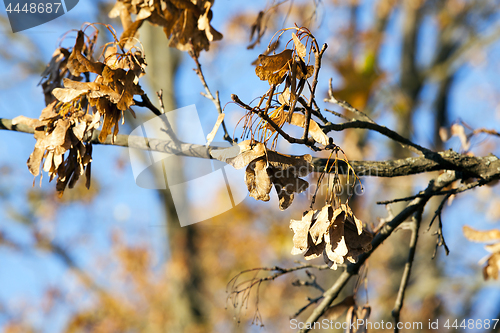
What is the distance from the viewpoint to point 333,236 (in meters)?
0.95

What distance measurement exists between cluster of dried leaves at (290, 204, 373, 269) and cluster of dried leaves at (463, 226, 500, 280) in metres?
1.09

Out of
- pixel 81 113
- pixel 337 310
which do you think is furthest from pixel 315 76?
pixel 337 310

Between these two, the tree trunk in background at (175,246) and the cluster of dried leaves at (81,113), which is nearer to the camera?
the cluster of dried leaves at (81,113)

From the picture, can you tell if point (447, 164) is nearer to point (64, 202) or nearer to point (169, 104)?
point (169, 104)

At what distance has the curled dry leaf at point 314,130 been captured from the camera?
90 cm

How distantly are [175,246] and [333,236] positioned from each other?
17.2 ft

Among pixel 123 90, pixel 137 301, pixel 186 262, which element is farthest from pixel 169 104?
pixel 137 301

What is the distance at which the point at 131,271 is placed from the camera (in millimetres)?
10031

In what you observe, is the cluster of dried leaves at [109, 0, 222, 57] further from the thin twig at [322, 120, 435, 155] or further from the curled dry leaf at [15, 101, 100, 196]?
the thin twig at [322, 120, 435, 155]

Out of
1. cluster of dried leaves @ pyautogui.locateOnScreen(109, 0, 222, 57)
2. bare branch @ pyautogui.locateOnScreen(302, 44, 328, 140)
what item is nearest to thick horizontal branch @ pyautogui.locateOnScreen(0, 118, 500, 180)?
bare branch @ pyautogui.locateOnScreen(302, 44, 328, 140)

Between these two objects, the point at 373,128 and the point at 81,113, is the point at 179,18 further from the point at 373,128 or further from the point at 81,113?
the point at 373,128

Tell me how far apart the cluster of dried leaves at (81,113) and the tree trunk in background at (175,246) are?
441cm

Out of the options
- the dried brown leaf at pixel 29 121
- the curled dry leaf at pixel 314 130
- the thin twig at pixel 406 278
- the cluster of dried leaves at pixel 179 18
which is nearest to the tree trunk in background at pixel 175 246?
the cluster of dried leaves at pixel 179 18

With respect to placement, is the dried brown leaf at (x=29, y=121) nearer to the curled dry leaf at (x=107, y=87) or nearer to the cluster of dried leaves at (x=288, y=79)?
the curled dry leaf at (x=107, y=87)
